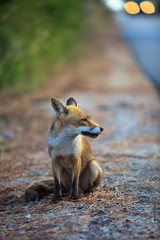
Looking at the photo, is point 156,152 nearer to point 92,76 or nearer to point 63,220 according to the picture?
point 63,220

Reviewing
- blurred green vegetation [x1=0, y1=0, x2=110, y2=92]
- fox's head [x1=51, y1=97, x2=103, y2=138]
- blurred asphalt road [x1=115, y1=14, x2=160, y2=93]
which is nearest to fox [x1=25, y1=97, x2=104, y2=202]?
fox's head [x1=51, y1=97, x2=103, y2=138]

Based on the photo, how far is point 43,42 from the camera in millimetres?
14508

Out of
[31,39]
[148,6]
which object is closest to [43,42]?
[31,39]

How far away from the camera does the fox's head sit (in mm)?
4629

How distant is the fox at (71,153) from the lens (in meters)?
4.67

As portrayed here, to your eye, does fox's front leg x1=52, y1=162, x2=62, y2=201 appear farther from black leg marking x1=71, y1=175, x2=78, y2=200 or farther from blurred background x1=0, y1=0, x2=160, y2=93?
blurred background x1=0, y1=0, x2=160, y2=93

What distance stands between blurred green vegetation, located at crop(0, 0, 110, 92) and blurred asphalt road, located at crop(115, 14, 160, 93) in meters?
5.07

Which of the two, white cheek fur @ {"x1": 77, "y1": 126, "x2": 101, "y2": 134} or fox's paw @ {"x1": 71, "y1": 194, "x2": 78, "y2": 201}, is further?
fox's paw @ {"x1": 71, "y1": 194, "x2": 78, "y2": 201}

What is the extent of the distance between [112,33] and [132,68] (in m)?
15.6

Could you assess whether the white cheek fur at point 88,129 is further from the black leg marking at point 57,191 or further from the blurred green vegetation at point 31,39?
the blurred green vegetation at point 31,39

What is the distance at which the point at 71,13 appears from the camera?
1758 centimetres

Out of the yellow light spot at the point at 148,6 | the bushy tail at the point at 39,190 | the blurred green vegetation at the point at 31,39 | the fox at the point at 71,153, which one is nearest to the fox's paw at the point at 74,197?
the fox at the point at 71,153

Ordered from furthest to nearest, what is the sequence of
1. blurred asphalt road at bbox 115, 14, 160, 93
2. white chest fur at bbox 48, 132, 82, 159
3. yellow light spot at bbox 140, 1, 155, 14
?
blurred asphalt road at bbox 115, 14, 160, 93, yellow light spot at bbox 140, 1, 155, 14, white chest fur at bbox 48, 132, 82, 159

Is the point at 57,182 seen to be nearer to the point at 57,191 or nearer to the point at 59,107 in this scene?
the point at 57,191
